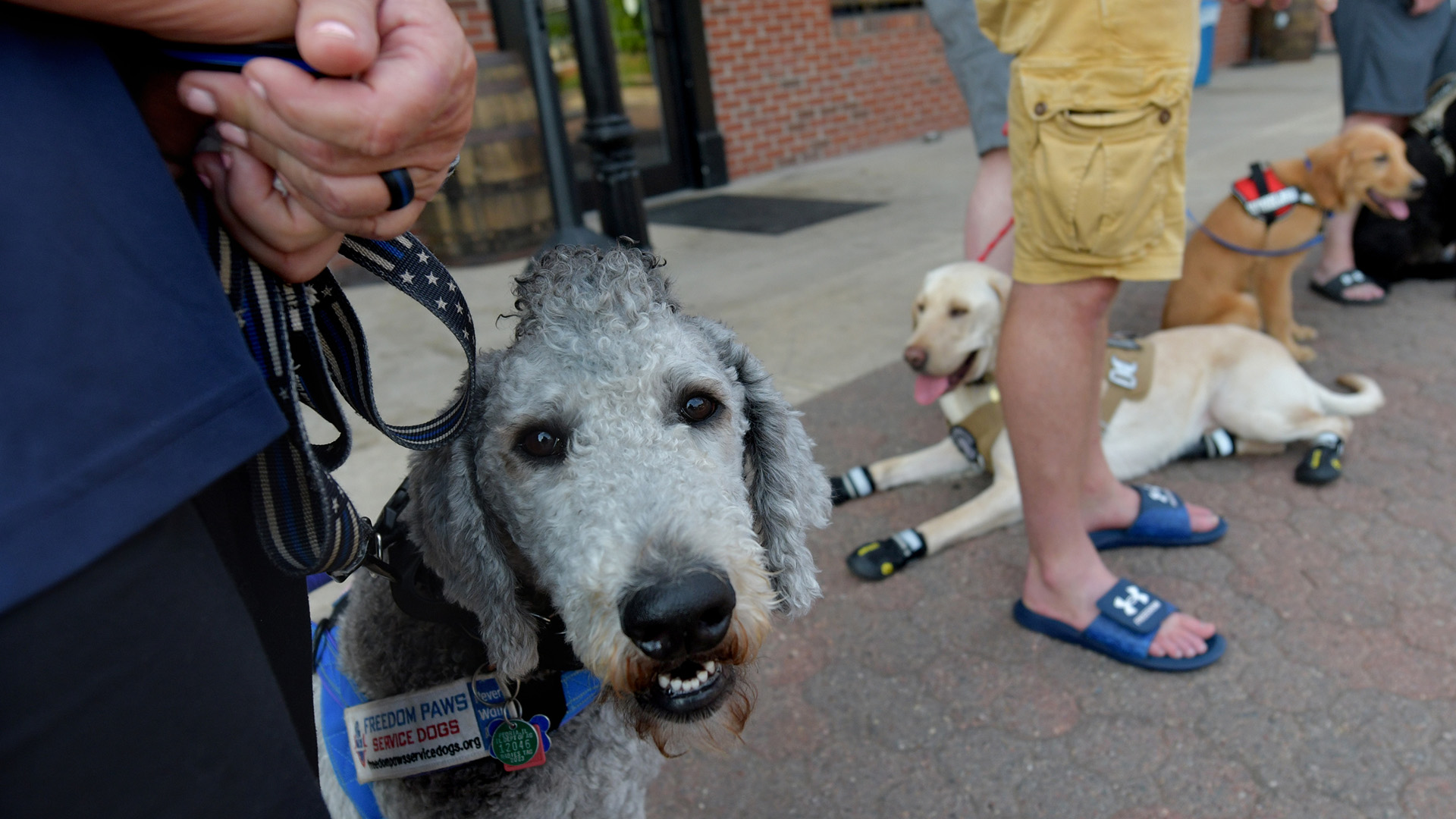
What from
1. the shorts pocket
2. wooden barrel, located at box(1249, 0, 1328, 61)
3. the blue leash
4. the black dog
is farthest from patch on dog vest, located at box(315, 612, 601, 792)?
wooden barrel, located at box(1249, 0, 1328, 61)

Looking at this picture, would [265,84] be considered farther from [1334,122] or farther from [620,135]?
[1334,122]

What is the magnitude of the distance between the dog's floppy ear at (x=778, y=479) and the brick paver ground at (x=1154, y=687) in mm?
838

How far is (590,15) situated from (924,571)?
312 cm

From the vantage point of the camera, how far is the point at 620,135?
4598 millimetres

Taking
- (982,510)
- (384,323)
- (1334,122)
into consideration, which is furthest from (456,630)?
(1334,122)

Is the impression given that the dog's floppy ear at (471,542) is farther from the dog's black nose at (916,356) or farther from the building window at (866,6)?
the building window at (866,6)

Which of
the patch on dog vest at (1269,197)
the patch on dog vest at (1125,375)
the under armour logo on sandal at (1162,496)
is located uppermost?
the patch on dog vest at (1269,197)

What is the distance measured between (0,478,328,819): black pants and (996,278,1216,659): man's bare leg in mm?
1941

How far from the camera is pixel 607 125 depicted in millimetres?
4598

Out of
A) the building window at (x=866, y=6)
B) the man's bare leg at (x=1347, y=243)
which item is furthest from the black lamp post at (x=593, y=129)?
the building window at (x=866, y=6)

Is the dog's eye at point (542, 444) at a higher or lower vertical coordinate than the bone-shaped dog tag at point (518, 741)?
higher

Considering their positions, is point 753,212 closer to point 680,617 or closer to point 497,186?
point 497,186

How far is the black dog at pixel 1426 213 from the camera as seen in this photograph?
4.94 m

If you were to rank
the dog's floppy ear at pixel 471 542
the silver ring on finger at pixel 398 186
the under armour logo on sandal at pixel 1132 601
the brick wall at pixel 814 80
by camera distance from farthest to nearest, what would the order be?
1. the brick wall at pixel 814 80
2. the under armour logo on sandal at pixel 1132 601
3. the dog's floppy ear at pixel 471 542
4. the silver ring on finger at pixel 398 186
